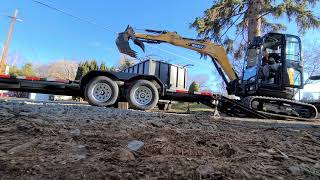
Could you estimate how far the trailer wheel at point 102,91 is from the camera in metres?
10.5

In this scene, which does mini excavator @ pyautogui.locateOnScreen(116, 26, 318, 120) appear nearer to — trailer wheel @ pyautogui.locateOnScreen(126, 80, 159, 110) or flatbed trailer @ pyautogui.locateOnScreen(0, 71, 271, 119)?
flatbed trailer @ pyautogui.locateOnScreen(0, 71, 271, 119)

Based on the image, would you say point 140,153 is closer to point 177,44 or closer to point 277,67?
point 277,67

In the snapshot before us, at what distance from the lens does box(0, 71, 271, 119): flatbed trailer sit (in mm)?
10539

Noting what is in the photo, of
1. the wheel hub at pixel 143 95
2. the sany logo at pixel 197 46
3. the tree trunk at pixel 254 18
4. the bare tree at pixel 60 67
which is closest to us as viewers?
the wheel hub at pixel 143 95

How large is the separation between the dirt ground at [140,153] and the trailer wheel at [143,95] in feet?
16.0

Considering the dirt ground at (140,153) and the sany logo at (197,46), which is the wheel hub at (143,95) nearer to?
the sany logo at (197,46)

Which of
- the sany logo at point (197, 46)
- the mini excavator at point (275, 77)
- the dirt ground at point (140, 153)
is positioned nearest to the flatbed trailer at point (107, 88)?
the mini excavator at point (275, 77)

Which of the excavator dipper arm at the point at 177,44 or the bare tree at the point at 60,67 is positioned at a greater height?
the bare tree at the point at 60,67

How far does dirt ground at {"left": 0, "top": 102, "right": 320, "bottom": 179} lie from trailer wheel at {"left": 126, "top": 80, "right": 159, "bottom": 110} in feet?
16.0

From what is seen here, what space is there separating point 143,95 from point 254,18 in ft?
40.8

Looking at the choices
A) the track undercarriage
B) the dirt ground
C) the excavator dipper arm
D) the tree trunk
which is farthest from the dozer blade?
the tree trunk

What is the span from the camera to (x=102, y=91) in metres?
10.7

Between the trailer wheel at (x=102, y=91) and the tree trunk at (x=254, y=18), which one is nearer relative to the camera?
the trailer wheel at (x=102, y=91)

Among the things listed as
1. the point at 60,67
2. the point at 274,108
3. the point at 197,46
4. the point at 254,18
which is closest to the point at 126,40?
the point at 197,46
